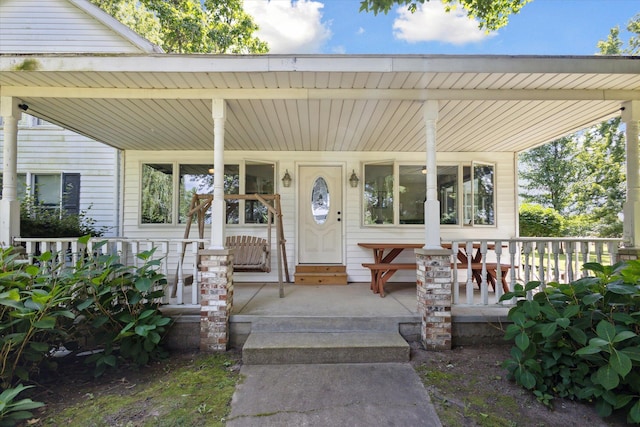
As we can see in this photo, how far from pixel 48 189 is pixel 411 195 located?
6.93 metres

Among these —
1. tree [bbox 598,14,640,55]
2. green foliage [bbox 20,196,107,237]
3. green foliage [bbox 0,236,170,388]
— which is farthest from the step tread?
tree [bbox 598,14,640,55]

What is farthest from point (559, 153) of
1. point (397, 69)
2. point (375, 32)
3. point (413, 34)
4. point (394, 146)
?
point (397, 69)

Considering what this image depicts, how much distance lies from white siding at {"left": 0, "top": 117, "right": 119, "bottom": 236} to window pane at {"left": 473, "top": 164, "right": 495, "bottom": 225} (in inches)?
259

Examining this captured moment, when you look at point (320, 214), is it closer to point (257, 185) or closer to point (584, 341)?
point (257, 185)

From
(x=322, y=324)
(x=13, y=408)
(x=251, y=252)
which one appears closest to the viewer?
(x=13, y=408)

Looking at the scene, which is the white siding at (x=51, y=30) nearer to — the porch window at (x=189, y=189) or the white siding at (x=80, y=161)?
the white siding at (x=80, y=161)

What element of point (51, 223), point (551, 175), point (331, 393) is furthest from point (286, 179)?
point (551, 175)

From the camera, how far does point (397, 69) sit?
2.78m

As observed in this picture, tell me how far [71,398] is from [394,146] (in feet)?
15.6

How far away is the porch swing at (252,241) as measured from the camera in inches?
158

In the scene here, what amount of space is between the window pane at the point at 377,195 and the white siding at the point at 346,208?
0.14 meters

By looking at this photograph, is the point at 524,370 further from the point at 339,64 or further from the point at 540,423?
the point at 339,64

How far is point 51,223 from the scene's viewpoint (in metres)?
4.83

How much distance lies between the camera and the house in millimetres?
2814
